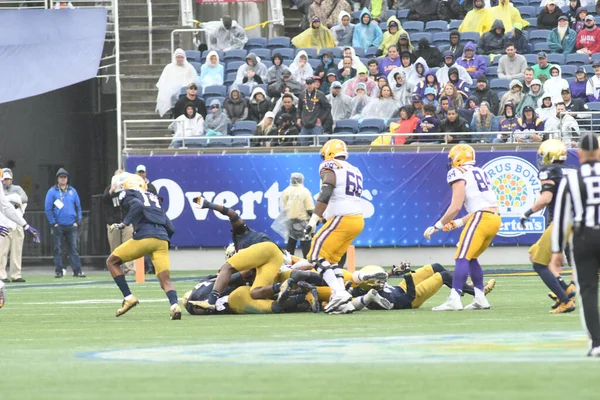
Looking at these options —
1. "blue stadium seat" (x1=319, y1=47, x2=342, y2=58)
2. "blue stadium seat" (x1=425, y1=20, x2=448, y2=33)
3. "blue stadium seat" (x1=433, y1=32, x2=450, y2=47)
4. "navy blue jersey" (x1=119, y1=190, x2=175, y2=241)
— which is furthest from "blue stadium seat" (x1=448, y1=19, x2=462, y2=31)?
"navy blue jersey" (x1=119, y1=190, x2=175, y2=241)

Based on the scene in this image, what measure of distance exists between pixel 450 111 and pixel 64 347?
15391 mm

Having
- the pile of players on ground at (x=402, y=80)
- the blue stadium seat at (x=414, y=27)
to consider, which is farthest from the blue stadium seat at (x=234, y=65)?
the blue stadium seat at (x=414, y=27)

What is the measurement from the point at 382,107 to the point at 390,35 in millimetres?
2628

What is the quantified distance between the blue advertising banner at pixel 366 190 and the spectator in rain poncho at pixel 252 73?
6.50 ft

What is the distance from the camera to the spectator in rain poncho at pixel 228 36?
28.5 meters

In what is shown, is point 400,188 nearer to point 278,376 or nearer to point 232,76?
point 232,76

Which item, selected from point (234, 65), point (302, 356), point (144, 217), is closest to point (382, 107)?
point (234, 65)

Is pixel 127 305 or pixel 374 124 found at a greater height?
pixel 374 124

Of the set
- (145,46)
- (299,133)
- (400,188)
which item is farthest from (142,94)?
(400,188)

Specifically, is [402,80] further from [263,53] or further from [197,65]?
[197,65]

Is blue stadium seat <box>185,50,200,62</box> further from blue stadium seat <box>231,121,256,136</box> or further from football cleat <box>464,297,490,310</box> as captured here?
football cleat <box>464,297,490,310</box>

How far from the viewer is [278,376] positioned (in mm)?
8219

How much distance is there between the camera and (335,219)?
567 inches

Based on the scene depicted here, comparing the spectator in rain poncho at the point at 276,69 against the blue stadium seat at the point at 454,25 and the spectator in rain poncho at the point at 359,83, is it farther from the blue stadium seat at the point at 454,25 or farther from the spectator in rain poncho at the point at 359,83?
the blue stadium seat at the point at 454,25
